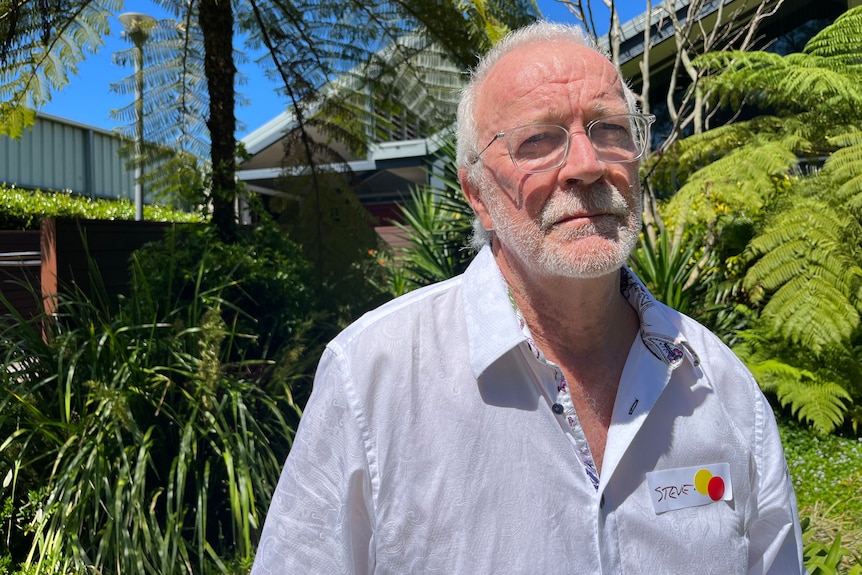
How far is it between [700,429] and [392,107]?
481 centimetres

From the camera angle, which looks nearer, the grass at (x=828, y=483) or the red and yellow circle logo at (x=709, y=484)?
the red and yellow circle logo at (x=709, y=484)

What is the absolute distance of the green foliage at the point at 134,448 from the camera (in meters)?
2.81

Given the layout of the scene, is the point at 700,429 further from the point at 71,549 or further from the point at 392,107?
the point at 392,107

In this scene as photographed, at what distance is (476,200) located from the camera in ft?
5.80

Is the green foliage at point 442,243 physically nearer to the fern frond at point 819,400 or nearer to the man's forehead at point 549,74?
the fern frond at point 819,400

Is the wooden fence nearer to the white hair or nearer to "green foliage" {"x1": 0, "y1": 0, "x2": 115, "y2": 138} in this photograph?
"green foliage" {"x1": 0, "y1": 0, "x2": 115, "y2": 138}

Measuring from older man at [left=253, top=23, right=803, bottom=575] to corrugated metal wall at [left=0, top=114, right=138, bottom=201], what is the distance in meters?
17.1

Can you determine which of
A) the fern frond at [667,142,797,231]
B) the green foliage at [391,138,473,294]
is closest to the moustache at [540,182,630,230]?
the fern frond at [667,142,797,231]

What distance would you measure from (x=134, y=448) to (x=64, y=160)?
727 inches

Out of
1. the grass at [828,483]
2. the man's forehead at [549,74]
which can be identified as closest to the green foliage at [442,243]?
the grass at [828,483]

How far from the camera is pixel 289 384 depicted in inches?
155

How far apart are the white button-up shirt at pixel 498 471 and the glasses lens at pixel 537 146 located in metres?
0.30

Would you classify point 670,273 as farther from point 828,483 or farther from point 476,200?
point 476,200

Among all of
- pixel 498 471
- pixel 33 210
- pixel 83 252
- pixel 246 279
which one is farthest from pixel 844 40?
pixel 33 210
